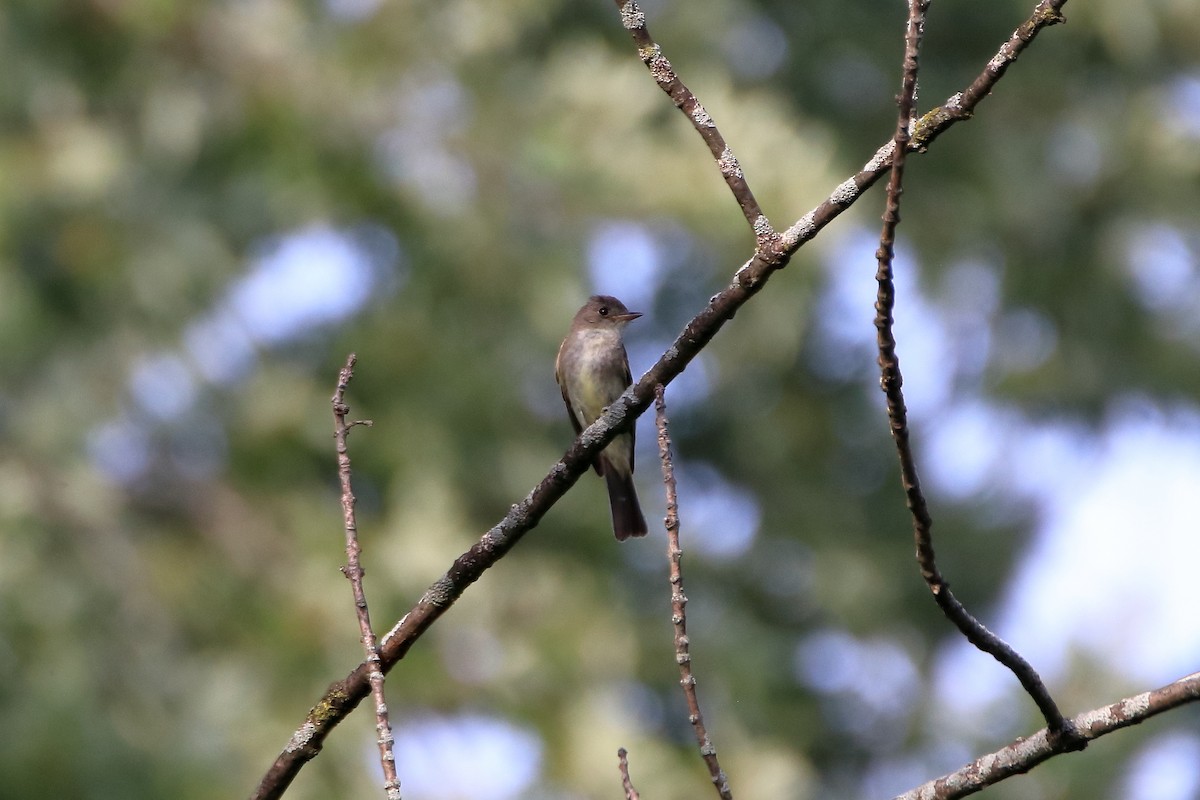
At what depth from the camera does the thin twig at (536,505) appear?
2445mm

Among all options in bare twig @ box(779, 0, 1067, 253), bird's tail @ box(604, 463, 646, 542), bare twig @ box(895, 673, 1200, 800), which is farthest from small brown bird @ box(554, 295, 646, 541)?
bare twig @ box(895, 673, 1200, 800)

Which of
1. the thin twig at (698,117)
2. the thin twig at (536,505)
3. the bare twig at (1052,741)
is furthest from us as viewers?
the thin twig at (698,117)

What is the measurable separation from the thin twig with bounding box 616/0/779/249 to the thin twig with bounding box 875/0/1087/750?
504mm

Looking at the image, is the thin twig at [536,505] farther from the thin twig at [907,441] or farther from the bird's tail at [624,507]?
the bird's tail at [624,507]

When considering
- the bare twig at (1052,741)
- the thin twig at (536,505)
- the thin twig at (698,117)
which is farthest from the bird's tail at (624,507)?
the bare twig at (1052,741)

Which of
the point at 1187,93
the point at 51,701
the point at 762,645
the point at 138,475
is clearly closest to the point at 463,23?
the point at 138,475

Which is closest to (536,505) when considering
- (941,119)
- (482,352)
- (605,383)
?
(941,119)

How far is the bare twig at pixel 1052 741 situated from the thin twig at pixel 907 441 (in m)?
0.03

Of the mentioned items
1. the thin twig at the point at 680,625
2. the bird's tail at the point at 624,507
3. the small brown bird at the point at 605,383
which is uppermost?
the small brown bird at the point at 605,383

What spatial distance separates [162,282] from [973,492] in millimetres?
7956

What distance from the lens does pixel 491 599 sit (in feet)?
26.6

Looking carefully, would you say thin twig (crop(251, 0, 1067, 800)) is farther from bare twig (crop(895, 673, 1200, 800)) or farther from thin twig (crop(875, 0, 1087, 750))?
bare twig (crop(895, 673, 1200, 800))

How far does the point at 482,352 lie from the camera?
30.7ft

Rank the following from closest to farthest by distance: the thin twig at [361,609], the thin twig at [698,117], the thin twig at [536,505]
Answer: the thin twig at [361,609] < the thin twig at [536,505] < the thin twig at [698,117]
